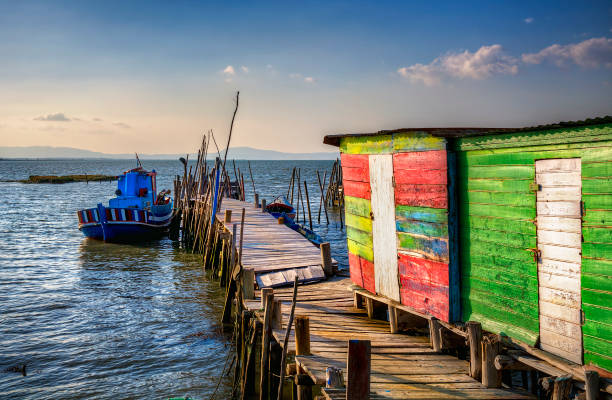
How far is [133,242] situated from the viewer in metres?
24.3

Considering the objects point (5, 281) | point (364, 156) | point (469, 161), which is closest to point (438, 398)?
point (469, 161)

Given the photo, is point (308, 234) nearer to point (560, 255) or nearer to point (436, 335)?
point (436, 335)

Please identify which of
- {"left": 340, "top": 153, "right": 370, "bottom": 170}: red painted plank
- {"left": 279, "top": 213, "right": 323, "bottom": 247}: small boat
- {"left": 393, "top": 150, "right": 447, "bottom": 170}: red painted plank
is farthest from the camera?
{"left": 279, "top": 213, "right": 323, "bottom": 247}: small boat

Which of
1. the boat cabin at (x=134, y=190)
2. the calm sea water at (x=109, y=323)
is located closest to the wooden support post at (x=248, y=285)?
the calm sea water at (x=109, y=323)

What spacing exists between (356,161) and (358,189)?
50cm

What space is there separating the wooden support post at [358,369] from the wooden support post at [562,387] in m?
1.89

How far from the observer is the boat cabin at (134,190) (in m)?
25.7

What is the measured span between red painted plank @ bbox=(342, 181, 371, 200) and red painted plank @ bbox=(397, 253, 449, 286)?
4.51 ft

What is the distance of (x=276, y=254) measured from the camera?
1296cm

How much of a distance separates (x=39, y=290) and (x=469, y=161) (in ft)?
47.6

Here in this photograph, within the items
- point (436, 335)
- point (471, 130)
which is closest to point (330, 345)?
point (436, 335)

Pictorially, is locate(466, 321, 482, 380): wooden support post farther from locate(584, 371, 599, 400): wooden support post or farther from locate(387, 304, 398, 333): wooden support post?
locate(387, 304, 398, 333): wooden support post

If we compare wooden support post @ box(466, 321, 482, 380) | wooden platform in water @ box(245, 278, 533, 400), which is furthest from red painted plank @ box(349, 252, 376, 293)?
wooden support post @ box(466, 321, 482, 380)

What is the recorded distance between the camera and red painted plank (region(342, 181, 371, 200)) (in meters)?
8.22
